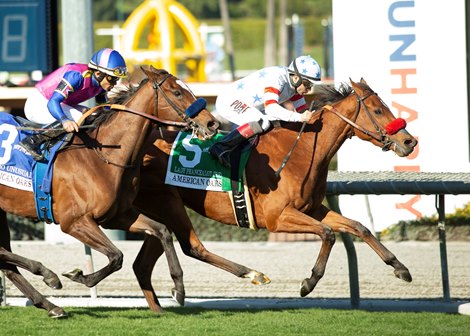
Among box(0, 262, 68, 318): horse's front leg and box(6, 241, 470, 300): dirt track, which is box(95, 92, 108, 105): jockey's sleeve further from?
box(6, 241, 470, 300): dirt track

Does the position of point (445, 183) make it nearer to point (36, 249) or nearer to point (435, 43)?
point (435, 43)

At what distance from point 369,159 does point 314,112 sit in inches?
152

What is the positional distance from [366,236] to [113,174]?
1649mm

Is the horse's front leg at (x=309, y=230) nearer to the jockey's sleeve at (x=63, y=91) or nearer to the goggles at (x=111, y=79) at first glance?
the goggles at (x=111, y=79)

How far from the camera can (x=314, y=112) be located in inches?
290

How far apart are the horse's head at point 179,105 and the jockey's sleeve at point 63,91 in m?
0.44

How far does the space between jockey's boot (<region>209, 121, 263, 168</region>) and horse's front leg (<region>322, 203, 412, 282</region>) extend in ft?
2.34

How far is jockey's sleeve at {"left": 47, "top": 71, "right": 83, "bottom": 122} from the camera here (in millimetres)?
6836

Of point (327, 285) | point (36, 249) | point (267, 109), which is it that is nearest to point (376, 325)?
point (267, 109)

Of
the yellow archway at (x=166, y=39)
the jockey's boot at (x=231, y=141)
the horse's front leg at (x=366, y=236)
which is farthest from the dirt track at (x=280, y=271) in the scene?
the yellow archway at (x=166, y=39)

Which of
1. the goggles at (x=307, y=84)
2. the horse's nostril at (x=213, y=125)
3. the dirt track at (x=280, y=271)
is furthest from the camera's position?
the dirt track at (x=280, y=271)

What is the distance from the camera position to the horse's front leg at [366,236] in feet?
22.3

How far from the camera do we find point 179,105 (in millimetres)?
6730

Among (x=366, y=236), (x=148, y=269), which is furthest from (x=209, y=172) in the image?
(x=366, y=236)
